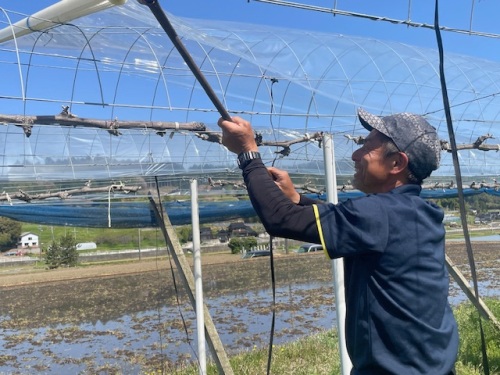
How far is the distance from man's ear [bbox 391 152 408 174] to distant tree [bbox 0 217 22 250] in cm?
3787

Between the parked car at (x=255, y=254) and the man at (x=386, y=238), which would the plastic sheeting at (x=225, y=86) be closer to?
the man at (x=386, y=238)

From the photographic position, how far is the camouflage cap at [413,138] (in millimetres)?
1537

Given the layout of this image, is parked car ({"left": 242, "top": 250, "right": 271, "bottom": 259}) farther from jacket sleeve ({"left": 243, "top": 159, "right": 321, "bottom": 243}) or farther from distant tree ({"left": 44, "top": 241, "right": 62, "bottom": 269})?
jacket sleeve ({"left": 243, "top": 159, "right": 321, "bottom": 243})

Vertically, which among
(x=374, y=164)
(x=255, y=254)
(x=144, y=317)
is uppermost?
(x=374, y=164)

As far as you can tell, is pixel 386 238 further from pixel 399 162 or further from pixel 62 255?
pixel 62 255

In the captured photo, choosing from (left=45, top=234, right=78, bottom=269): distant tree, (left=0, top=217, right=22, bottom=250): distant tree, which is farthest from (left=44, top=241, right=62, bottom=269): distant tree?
(left=0, top=217, right=22, bottom=250): distant tree

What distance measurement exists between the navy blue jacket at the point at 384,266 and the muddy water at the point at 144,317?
293 centimetres

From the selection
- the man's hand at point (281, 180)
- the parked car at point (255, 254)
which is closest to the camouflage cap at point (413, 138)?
the man's hand at point (281, 180)

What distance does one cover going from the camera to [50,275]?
21.9 meters

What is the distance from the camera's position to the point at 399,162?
155cm

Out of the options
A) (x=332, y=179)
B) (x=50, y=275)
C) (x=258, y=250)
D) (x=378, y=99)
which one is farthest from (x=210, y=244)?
(x=332, y=179)

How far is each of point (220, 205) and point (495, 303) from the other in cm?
321

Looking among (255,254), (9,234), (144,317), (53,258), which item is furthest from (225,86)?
(9,234)

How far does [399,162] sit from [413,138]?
0.08 meters
